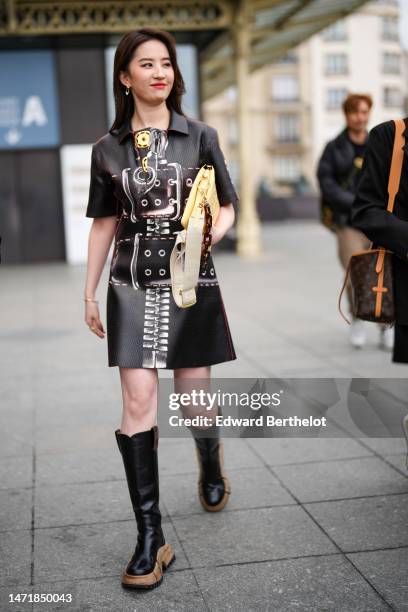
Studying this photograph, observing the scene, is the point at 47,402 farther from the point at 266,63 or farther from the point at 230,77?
the point at 230,77

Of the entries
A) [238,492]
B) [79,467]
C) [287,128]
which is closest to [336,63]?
[287,128]

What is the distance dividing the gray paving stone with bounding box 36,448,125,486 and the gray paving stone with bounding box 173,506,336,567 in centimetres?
71

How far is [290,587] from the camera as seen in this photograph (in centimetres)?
303

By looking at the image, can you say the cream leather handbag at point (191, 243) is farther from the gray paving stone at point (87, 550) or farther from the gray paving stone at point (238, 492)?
the gray paving stone at point (238, 492)

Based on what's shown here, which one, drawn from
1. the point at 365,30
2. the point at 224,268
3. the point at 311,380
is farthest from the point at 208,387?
the point at 365,30

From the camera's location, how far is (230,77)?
29.8 metres

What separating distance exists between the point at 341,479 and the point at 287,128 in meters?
75.6

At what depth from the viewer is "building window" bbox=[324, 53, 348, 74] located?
3236 inches

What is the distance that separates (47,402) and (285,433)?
9.29ft

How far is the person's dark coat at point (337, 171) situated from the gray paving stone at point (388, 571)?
4095mm

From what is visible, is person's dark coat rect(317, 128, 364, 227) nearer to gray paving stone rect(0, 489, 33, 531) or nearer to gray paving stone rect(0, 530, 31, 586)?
gray paving stone rect(0, 489, 33, 531)

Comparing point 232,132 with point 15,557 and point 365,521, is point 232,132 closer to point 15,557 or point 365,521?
point 365,521

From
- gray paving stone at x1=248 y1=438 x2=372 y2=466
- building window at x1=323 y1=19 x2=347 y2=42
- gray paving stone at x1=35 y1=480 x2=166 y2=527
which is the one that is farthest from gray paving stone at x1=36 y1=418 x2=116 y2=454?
building window at x1=323 y1=19 x2=347 y2=42

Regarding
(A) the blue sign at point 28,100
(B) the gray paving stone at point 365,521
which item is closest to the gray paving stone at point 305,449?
(B) the gray paving stone at point 365,521
